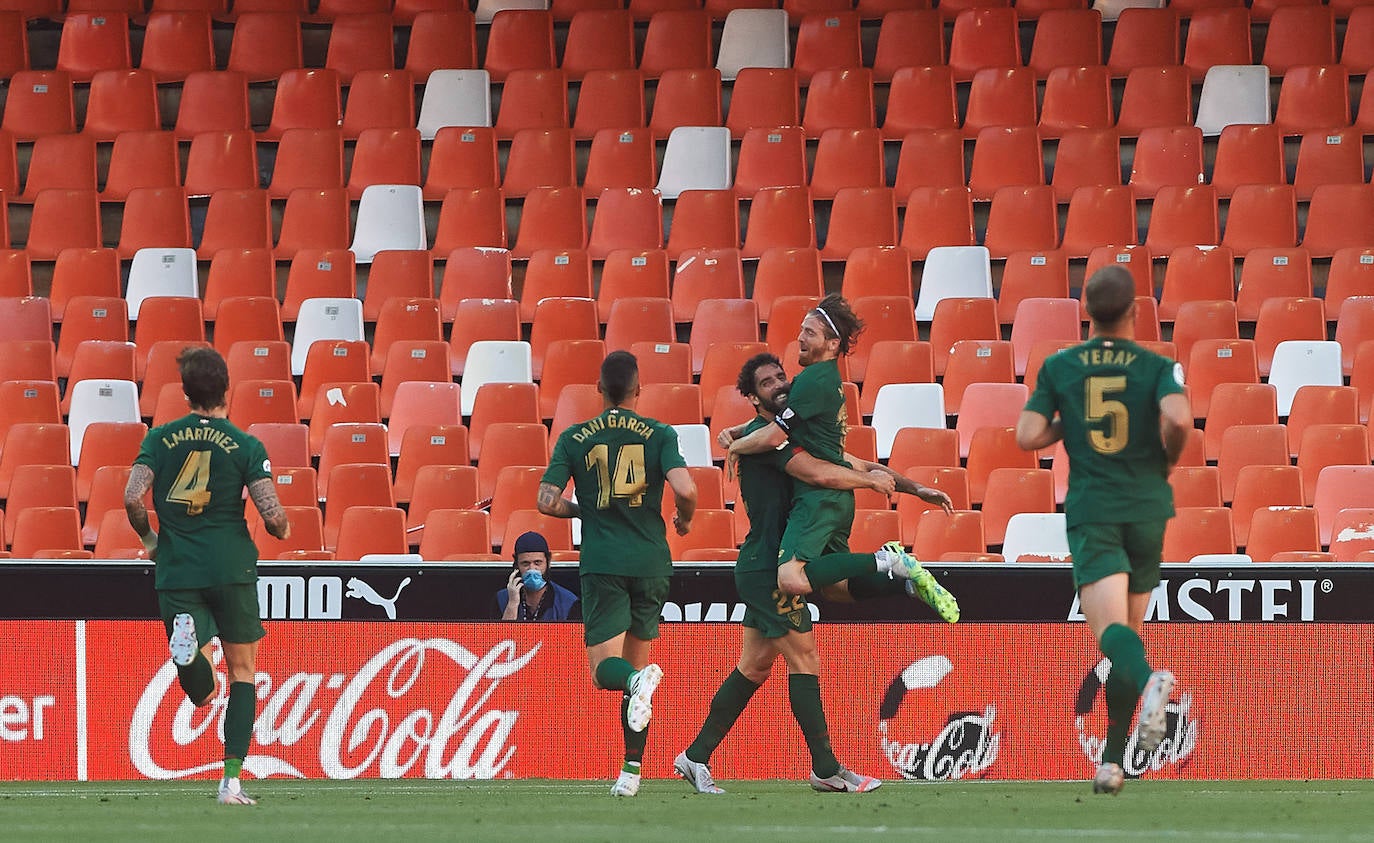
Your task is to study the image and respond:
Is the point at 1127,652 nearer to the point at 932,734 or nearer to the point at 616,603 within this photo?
the point at 616,603

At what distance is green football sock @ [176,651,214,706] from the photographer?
684 centimetres

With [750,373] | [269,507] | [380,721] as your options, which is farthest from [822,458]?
[380,721]

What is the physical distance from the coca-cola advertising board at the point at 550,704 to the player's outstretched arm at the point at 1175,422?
3037 mm

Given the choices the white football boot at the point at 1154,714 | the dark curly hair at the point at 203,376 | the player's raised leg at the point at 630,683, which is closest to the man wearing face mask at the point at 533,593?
the player's raised leg at the point at 630,683

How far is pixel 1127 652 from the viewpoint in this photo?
566 centimetres

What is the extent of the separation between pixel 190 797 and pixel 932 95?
8.45m

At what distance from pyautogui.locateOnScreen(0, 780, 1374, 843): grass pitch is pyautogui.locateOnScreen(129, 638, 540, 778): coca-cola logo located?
0.86 metres

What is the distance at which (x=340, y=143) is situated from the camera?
14.0 metres

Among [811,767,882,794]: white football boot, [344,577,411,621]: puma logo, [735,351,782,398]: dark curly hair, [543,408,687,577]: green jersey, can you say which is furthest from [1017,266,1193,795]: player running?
[344,577,411,621]: puma logo

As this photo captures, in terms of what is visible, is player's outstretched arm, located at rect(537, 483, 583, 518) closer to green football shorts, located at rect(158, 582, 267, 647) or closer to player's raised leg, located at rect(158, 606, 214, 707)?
green football shorts, located at rect(158, 582, 267, 647)

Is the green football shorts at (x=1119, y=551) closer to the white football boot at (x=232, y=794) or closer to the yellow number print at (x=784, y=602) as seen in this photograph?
the yellow number print at (x=784, y=602)

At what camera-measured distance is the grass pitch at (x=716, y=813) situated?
17.6ft

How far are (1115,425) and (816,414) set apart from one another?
1384mm

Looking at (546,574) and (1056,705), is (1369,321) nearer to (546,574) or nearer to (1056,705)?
(1056,705)
